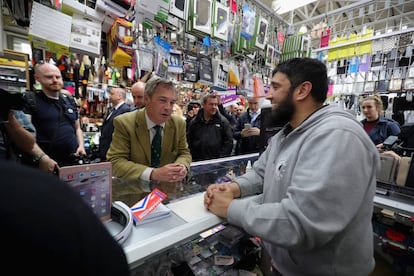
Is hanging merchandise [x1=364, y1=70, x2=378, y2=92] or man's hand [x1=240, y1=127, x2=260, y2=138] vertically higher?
hanging merchandise [x1=364, y1=70, x2=378, y2=92]

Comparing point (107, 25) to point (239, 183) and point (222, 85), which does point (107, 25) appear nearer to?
point (222, 85)

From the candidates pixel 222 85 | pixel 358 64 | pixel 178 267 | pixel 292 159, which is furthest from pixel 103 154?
pixel 358 64

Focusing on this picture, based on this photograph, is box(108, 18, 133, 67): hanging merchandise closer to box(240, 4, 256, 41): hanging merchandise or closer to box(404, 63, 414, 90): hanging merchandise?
box(240, 4, 256, 41): hanging merchandise

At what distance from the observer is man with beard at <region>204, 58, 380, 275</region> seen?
759 mm

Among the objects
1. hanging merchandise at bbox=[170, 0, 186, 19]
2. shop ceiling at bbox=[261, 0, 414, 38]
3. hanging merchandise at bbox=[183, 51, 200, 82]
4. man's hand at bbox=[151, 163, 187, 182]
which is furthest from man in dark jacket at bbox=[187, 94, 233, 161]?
shop ceiling at bbox=[261, 0, 414, 38]

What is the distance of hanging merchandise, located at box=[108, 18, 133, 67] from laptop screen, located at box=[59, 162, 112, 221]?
136cm

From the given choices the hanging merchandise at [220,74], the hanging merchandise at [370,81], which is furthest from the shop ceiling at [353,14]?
the hanging merchandise at [220,74]

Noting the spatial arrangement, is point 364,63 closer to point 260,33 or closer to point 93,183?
point 260,33

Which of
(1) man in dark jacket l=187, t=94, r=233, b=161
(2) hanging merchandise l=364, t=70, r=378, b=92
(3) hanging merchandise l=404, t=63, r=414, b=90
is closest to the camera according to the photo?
(1) man in dark jacket l=187, t=94, r=233, b=161

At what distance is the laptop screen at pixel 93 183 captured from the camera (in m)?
0.78

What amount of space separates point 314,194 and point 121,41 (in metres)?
1.84

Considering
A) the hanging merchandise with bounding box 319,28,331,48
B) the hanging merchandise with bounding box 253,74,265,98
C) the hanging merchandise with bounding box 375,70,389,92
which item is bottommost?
the hanging merchandise with bounding box 253,74,265,98

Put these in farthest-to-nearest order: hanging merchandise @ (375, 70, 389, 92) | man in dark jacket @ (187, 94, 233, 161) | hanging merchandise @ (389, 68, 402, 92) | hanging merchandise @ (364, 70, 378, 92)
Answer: hanging merchandise @ (364, 70, 378, 92)
hanging merchandise @ (375, 70, 389, 92)
hanging merchandise @ (389, 68, 402, 92)
man in dark jacket @ (187, 94, 233, 161)

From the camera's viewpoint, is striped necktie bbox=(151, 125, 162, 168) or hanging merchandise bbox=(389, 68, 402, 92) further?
hanging merchandise bbox=(389, 68, 402, 92)
